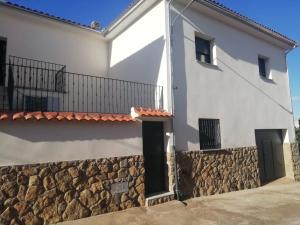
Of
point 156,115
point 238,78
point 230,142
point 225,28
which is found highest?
point 225,28

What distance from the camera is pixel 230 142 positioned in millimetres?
9891

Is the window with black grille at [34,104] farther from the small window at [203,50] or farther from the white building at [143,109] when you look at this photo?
the small window at [203,50]

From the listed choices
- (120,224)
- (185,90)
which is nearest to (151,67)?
(185,90)

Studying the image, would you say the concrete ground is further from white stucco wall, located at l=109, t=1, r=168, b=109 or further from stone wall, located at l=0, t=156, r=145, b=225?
white stucco wall, located at l=109, t=1, r=168, b=109

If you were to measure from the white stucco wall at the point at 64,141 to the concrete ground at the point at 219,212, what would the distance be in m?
1.54

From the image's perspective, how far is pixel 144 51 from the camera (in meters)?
9.65

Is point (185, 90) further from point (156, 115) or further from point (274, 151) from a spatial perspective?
point (274, 151)

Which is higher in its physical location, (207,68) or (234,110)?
(207,68)

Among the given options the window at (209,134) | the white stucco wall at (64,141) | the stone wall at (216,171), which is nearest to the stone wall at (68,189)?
the white stucco wall at (64,141)

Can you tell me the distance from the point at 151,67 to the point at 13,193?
5.79 meters

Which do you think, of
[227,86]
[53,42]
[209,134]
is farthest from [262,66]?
[53,42]

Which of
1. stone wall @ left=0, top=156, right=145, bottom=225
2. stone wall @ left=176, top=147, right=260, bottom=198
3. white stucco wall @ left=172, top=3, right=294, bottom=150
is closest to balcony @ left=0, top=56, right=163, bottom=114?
white stucco wall @ left=172, top=3, right=294, bottom=150

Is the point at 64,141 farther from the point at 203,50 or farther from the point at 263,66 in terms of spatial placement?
the point at 263,66

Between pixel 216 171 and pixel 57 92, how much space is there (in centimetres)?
639
